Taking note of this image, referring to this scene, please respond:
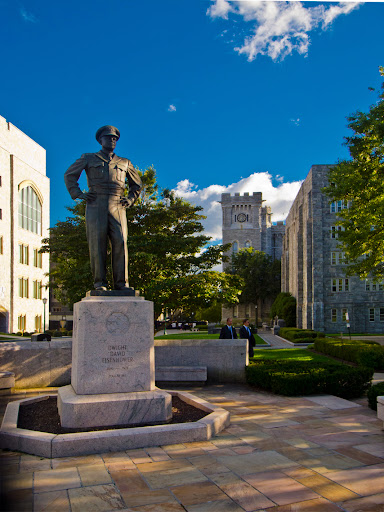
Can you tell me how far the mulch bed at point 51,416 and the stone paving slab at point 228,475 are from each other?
61 centimetres

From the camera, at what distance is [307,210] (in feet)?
148

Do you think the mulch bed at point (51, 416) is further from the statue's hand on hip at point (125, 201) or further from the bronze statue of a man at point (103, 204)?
the statue's hand on hip at point (125, 201)

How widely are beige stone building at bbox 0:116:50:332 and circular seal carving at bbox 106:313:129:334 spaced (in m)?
30.9

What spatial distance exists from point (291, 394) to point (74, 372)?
4743mm

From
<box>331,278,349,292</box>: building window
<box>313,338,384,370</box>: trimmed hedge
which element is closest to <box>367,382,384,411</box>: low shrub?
<box>313,338,384,370</box>: trimmed hedge

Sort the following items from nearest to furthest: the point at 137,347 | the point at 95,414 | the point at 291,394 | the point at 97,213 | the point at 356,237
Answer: the point at 95,414 < the point at 137,347 < the point at 97,213 < the point at 291,394 < the point at 356,237

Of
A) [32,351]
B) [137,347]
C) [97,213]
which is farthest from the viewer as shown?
[32,351]

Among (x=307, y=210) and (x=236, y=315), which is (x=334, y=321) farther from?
(x=236, y=315)

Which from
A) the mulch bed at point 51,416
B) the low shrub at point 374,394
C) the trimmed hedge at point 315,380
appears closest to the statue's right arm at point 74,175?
the mulch bed at point 51,416

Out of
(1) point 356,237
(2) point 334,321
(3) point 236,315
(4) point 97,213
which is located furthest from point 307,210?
(4) point 97,213

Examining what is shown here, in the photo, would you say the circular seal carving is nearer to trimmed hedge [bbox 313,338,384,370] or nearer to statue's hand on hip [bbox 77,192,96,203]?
statue's hand on hip [bbox 77,192,96,203]

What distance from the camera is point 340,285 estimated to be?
144 feet

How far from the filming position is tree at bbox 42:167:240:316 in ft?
54.8

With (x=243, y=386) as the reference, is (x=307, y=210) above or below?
above
